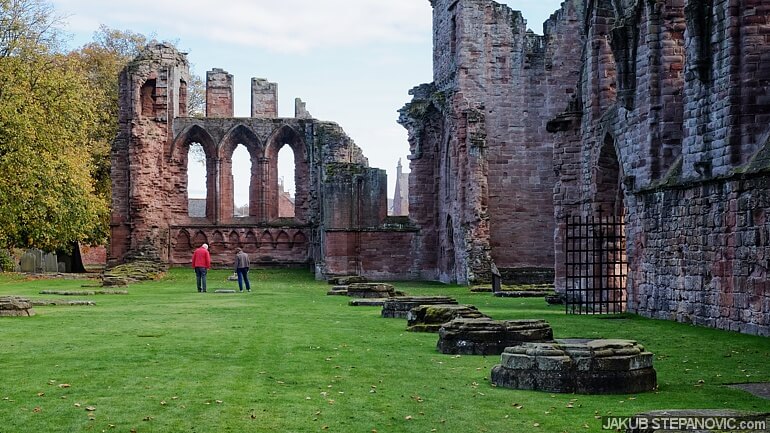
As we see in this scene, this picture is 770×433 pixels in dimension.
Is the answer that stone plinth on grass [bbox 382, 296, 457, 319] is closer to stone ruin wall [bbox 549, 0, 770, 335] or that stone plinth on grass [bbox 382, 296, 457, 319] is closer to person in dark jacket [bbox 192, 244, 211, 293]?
stone ruin wall [bbox 549, 0, 770, 335]

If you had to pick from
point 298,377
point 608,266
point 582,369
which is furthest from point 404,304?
point 582,369

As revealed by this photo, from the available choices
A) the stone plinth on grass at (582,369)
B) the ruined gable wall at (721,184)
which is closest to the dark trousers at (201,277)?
the ruined gable wall at (721,184)

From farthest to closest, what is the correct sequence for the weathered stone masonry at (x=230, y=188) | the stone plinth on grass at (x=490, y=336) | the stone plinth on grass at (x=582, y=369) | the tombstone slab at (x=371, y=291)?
the weathered stone masonry at (x=230, y=188) < the tombstone slab at (x=371, y=291) < the stone plinth on grass at (x=490, y=336) < the stone plinth on grass at (x=582, y=369)

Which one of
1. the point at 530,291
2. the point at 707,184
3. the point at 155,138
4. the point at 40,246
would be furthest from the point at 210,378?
the point at 155,138

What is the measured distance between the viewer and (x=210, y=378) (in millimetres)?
10125

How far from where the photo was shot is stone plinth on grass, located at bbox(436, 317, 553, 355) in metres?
12.3

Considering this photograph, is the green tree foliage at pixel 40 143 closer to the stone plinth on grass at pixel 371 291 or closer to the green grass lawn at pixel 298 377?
the stone plinth on grass at pixel 371 291

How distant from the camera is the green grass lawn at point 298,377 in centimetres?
793

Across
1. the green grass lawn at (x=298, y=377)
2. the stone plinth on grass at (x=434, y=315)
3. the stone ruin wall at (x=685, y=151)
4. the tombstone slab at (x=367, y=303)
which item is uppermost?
the stone ruin wall at (x=685, y=151)

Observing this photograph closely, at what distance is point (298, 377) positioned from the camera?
33.6 ft

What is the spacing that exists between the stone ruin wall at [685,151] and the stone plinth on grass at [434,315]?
3.77 m

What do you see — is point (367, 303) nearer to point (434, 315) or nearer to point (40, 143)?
point (434, 315)

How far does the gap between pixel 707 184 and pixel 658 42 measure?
3.87 meters

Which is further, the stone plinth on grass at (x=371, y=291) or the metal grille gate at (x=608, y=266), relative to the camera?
the stone plinth on grass at (x=371, y=291)
